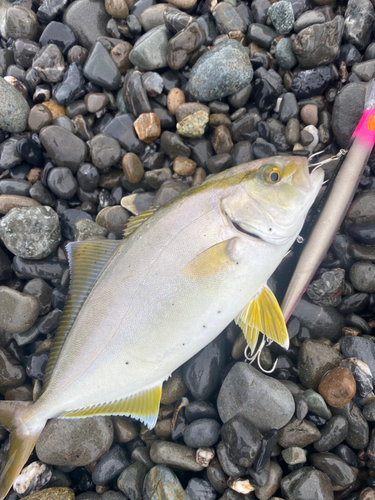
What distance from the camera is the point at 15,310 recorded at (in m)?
3.03

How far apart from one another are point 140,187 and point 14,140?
1.50 meters

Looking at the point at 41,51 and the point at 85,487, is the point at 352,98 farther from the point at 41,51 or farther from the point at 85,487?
the point at 85,487

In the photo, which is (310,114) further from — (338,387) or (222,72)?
(338,387)

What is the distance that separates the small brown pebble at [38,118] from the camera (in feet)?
11.3

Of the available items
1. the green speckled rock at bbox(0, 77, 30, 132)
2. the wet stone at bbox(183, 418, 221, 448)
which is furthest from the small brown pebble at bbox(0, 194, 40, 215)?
the wet stone at bbox(183, 418, 221, 448)

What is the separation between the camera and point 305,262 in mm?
2768

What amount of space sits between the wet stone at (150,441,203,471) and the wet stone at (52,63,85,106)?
3607 millimetres

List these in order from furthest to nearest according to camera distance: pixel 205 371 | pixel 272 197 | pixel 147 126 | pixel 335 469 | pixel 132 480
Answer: pixel 147 126
pixel 205 371
pixel 132 480
pixel 335 469
pixel 272 197

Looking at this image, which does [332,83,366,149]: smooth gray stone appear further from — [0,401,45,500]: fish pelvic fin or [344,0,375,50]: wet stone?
[0,401,45,500]: fish pelvic fin

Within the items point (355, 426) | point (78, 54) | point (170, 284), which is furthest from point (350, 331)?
point (78, 54)

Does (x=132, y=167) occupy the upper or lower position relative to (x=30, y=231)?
upper

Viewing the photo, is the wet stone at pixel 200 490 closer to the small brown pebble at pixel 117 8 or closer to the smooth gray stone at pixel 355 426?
the smooth gray stone at pixel 355 426

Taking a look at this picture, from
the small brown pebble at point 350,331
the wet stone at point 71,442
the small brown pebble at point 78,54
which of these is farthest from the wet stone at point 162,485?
the small brown pebble at point 78,54

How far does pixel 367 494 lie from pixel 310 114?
332 cm
